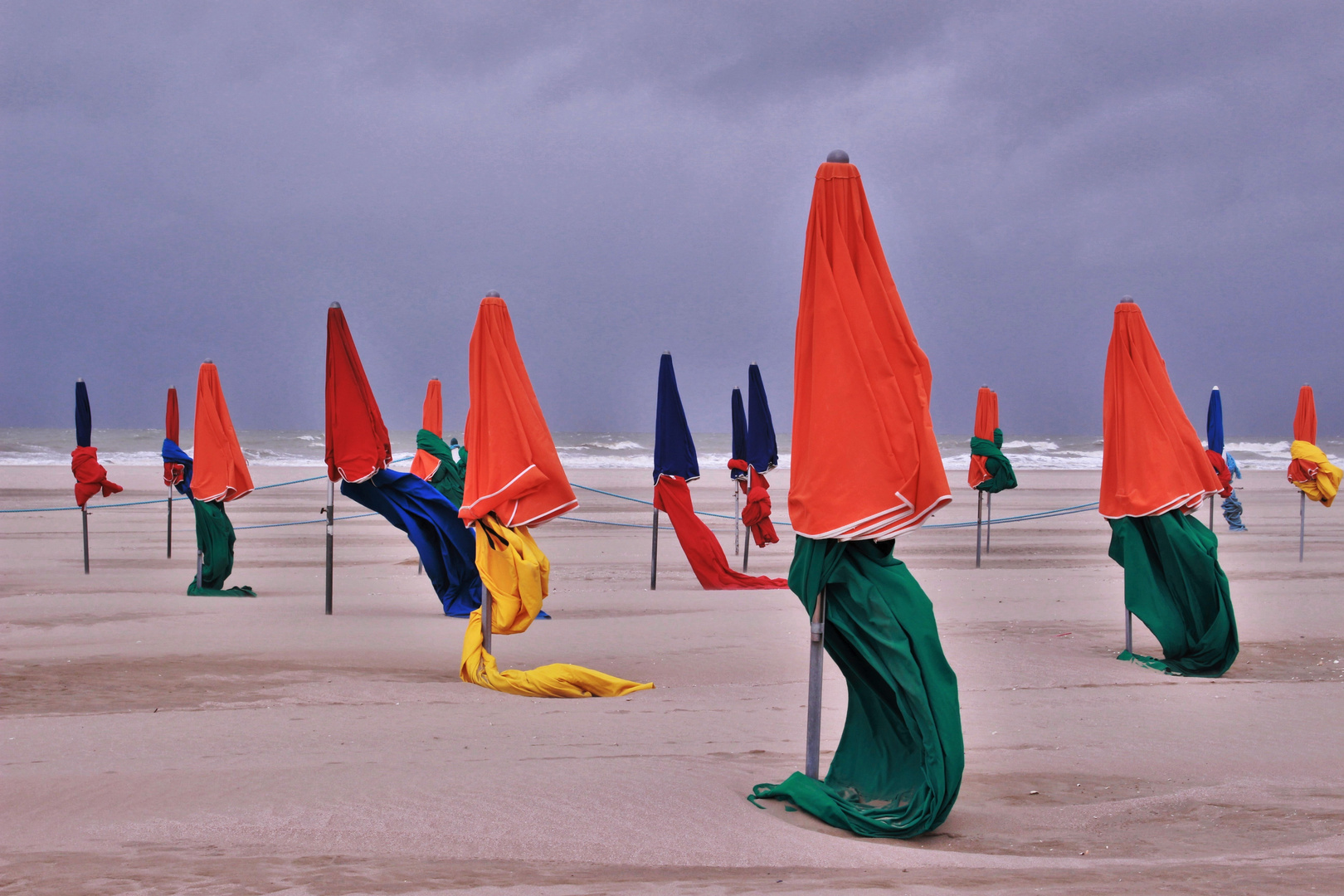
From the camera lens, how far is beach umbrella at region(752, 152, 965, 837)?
391 centimetres

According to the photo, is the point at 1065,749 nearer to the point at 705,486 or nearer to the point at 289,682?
the point at 289,682

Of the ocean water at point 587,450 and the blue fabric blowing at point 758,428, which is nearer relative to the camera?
the blue fabric blowing at point 758,428

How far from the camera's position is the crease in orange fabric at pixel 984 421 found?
1459 cm

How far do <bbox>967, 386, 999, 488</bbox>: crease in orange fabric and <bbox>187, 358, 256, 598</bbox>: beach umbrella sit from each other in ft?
33.2

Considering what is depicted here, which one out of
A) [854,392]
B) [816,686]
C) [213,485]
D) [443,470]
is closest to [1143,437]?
[854,392]

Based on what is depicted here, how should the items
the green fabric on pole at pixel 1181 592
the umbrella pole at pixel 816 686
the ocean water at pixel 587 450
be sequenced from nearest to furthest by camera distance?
the umbrella pole at pixel 816 686, the green fabric on pole at pixel 1181 592, the ocean water at pixel 587 450

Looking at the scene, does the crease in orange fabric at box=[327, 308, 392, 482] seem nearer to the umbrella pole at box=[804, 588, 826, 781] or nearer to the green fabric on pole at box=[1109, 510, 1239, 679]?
the umbrella pole at box=[804, 588, 826, 781]

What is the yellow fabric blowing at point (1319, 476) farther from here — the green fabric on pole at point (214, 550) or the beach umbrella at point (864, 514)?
the green fabric on pole at point (214, 550)

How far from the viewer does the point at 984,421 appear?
48.4 feet

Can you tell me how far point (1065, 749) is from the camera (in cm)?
516

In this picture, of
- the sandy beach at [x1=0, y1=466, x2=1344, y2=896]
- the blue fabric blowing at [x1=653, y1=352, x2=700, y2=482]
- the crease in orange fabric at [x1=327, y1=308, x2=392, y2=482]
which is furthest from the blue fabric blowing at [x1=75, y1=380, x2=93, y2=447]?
the blue fabric blowing at [x1=653, y1=352, x2=700, y2=482]

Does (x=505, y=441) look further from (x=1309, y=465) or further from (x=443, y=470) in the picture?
(x=1309, y=465)

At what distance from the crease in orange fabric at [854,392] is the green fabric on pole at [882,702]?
0.68 ft

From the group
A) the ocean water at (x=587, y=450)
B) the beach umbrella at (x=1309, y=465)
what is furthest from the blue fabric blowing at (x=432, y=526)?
the ocean water at (x=587, y=450)
